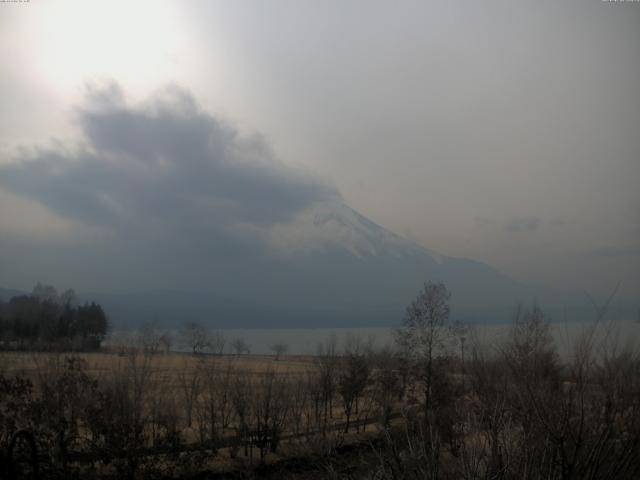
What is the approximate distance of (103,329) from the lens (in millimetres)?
92250

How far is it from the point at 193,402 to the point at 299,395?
526 centimetres

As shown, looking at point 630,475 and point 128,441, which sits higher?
point 630,475

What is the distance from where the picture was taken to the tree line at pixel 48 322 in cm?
3531

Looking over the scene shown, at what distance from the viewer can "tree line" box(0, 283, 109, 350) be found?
1390 inches

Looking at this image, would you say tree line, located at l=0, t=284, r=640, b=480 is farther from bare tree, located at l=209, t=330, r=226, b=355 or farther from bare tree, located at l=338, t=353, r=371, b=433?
bare tree, located at l=209, t=330, r=226, b=355

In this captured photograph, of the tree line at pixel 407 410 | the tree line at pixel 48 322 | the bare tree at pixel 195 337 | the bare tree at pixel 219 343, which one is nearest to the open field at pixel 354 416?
the tree line at pixel 407 410

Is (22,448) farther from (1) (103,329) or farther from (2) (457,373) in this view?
(1) (103,329)

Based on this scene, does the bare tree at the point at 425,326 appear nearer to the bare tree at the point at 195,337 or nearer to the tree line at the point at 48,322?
the tree line at the point at 48,322

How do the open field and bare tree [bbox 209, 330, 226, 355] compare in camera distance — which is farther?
bare tree [bbox 209, 330, 226, 355]

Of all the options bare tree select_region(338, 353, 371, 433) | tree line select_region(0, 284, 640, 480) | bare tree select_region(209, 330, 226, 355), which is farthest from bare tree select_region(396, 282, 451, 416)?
bare tree select_region(209, 330, 226, 355)

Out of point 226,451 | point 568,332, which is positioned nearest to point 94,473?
point 226,451

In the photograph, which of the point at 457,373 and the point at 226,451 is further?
the point at 457,373

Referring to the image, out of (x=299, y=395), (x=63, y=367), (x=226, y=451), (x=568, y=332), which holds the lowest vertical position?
(x=226, y=451)

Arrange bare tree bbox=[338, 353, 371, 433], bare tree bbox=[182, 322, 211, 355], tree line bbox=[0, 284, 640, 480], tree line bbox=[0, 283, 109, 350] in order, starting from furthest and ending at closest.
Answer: bare tree bbox=[182, 322, 211, 355] → tree line bbox=[0, 283, 109, 350] → bare tree bbox=[338, 353, 371, 433] → tree line bbox=[0, 284, 640, 480]
